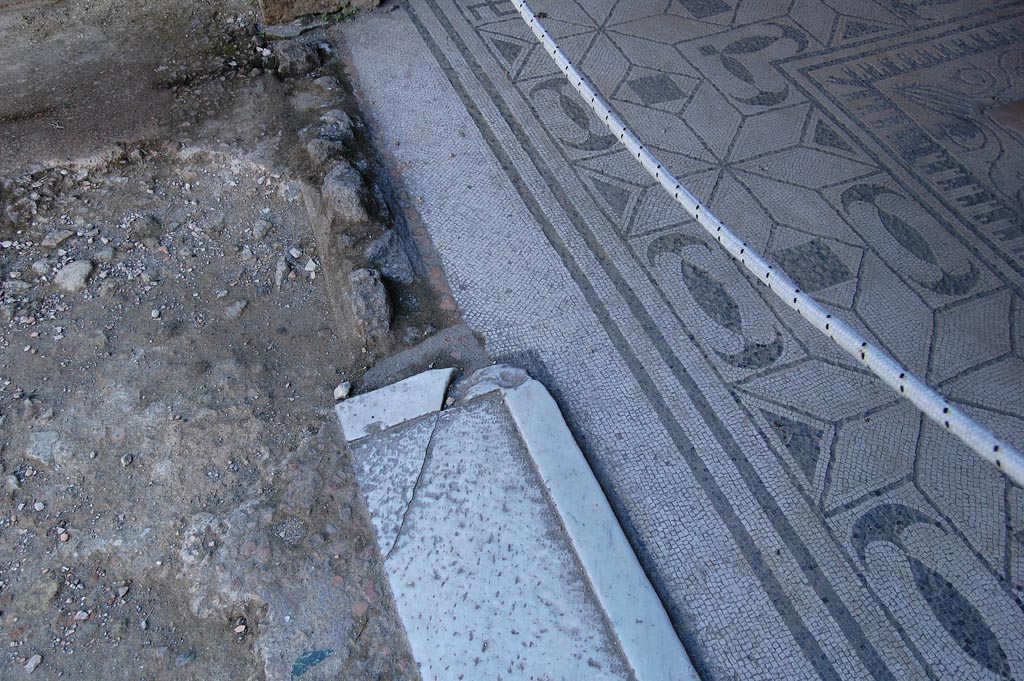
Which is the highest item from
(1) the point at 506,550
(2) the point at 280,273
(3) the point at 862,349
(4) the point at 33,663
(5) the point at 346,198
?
(3) the point at 862,349

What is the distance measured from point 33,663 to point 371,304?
4.26 feet

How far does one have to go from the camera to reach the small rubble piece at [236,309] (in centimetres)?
248

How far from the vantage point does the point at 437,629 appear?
5.91 feet

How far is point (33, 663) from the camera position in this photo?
179 cm

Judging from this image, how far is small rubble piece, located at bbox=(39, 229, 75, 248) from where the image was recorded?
2650mm

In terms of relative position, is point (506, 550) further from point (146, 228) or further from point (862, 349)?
point (146, 228)

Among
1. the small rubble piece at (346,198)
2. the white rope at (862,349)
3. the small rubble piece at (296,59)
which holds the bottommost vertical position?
the small rubble piece at (346,198)

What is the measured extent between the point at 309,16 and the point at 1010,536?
142 inches

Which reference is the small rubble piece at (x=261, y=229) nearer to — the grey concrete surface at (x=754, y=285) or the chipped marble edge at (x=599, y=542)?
the grey concrete surface at (x=754, y=285)

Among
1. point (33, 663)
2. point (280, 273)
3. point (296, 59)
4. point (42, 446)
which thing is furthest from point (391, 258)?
point (33, 663)

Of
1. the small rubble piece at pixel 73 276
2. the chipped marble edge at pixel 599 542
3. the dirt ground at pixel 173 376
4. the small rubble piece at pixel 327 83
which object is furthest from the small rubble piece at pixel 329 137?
the chipped marble edge at pixel 599 542

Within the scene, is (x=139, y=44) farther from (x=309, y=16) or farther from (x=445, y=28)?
(x=445, y=28)

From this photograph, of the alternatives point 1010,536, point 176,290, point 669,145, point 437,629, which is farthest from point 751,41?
point 437,629

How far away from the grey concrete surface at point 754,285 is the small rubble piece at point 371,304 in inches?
11.3
